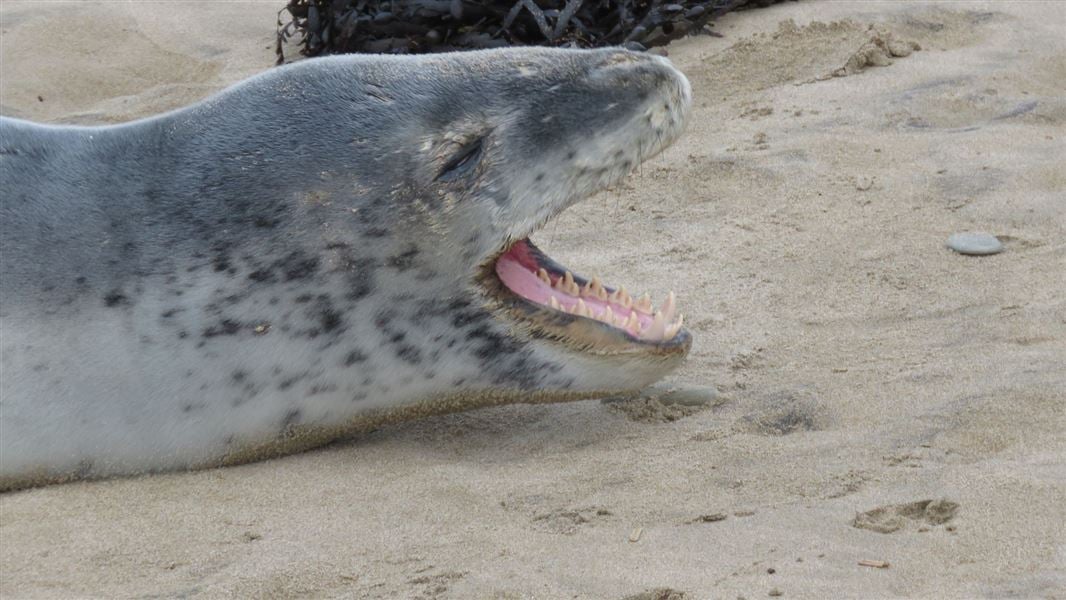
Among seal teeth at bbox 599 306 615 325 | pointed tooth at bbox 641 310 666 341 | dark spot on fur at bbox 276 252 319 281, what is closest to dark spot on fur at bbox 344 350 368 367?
dark spot on fur at bbox 276 252 319 281

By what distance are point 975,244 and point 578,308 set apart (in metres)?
1.68

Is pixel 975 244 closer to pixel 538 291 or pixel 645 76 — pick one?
pixel 645 76

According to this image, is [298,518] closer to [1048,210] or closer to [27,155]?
[27,155]

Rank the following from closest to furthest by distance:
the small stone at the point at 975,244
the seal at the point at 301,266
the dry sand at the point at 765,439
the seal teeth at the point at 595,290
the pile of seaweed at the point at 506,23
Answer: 1. the dry sand at the point at 765,439
2. the seal at the point at 301,266
3. the seal teeth at the point at 595,290
4. the small stone at the point at 975,244
5. the pile of seaweed at the point at 506,23

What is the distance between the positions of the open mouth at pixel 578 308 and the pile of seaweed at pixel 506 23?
3335 mm

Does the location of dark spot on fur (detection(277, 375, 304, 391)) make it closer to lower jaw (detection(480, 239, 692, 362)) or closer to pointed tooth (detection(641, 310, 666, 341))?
lower jaw (detection(480, 239, 692, 362))

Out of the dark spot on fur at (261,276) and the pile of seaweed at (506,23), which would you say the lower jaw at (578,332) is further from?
the pile of seaweed at (506,23)

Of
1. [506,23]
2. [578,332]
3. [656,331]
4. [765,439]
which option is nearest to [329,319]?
[578,332]

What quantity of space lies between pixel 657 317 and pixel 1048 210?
1.88 m

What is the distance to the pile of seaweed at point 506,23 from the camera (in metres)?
7.45

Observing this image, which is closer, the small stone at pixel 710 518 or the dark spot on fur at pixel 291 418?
the small stone at pixel 710 518

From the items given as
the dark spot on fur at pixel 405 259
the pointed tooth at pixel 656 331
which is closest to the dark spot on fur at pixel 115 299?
the dark spot on fur at pixel 405 259

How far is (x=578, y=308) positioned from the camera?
4.00m

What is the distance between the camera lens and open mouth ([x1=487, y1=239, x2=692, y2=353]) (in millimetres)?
3922
